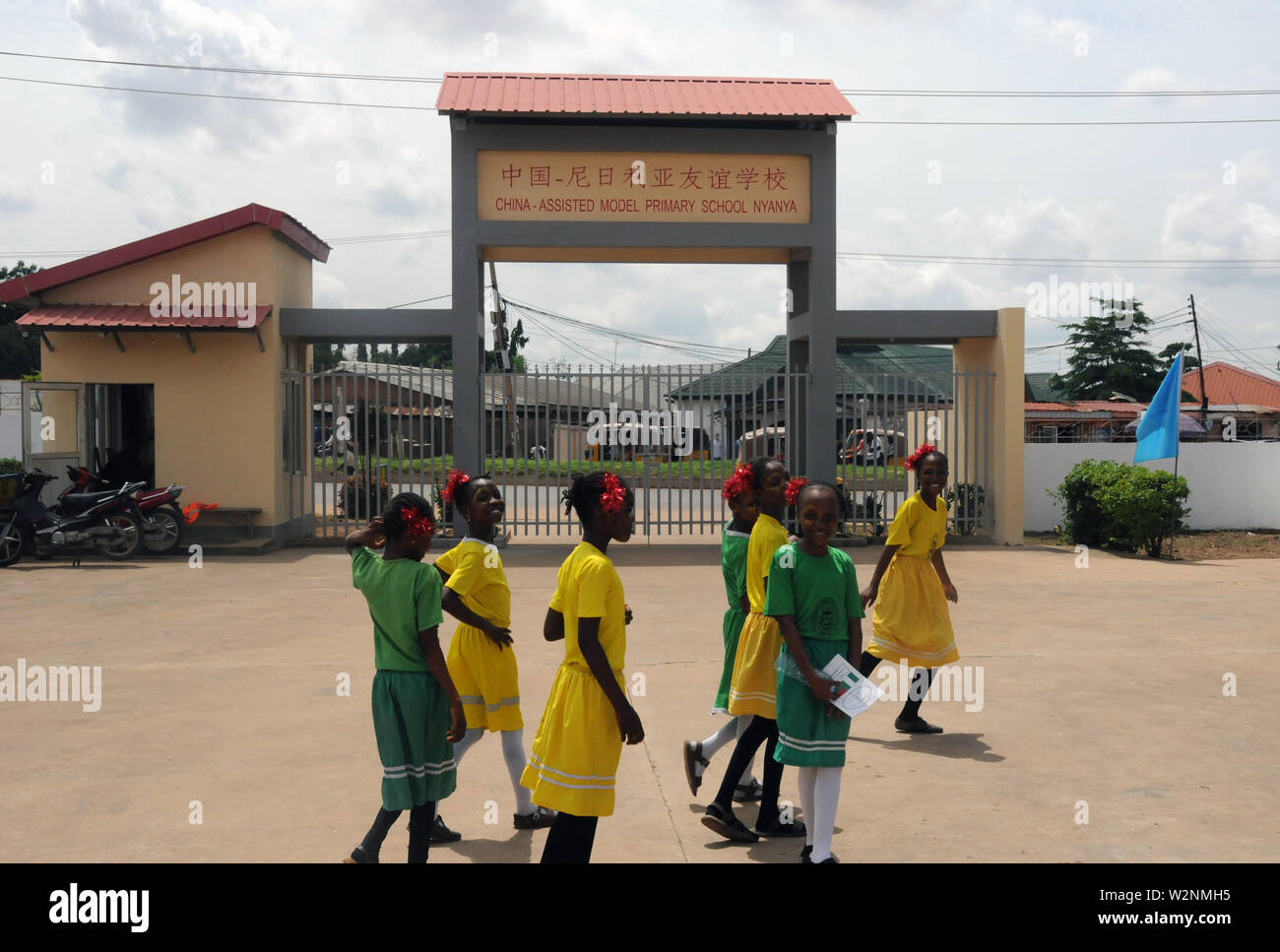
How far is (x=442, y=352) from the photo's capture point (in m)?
68.6

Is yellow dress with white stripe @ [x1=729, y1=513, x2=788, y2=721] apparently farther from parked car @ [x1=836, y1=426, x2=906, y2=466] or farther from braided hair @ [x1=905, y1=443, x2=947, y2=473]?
parked car @ [x1=836, y1=426, x2=906, y2=466]

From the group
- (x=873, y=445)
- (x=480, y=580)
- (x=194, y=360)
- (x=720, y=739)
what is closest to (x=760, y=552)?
(x=720, y=739)

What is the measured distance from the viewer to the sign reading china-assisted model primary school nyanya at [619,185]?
15.2 meters

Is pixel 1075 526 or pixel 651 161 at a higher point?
pixel 651 161

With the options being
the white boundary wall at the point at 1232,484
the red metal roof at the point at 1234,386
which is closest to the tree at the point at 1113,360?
the red metal roof at the point at 1234,386

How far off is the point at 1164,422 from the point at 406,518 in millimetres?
13709

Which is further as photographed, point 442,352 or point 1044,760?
point 442,352

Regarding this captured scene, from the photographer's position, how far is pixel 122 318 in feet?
47.8

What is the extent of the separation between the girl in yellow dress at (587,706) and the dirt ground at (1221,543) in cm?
1296

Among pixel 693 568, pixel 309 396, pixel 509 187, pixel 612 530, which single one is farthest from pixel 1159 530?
pixel 612 530

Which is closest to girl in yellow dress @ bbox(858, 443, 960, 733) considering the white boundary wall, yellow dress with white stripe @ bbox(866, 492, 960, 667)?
yellow dress with white stripe @ bbox(866, 492, 960, 667)

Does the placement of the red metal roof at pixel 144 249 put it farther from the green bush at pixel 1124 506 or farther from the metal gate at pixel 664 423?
the green bush at pixel 1124 506
